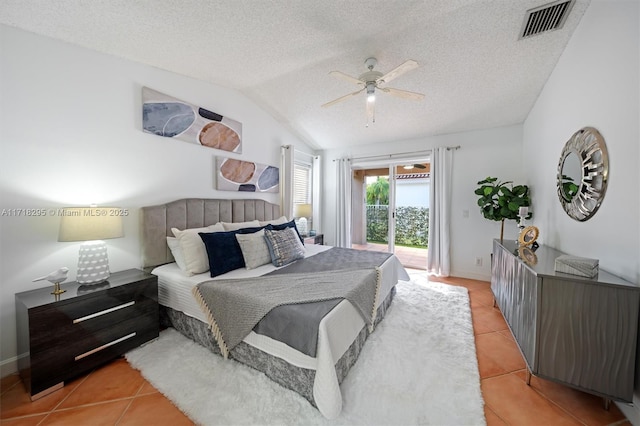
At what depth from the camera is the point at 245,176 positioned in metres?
3.73

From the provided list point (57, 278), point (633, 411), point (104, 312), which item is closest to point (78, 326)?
point (104, 312)

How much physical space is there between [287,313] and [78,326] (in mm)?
1577

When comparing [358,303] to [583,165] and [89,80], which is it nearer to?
[583,165]

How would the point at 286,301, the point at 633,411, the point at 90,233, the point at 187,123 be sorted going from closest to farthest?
the point at 633,411, the point at 286,301, the point at 90,233, the point at 187,123

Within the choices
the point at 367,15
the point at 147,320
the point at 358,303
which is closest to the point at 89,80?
the point at 147,320

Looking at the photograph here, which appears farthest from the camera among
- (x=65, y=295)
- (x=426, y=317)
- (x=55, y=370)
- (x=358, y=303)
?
(x=426, y=317)

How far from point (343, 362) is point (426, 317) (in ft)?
4.71

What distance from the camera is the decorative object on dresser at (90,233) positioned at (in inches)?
74.6

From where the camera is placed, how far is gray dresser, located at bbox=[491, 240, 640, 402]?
4.55ft

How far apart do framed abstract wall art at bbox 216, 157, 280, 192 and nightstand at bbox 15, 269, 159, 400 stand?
64.8 inches

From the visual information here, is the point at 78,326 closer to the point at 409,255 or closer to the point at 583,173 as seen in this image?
the point at 583,173

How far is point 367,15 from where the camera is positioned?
208 centimetres

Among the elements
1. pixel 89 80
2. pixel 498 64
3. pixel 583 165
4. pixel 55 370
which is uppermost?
pixel 498 64

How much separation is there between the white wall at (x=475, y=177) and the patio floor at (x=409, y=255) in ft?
2.18
